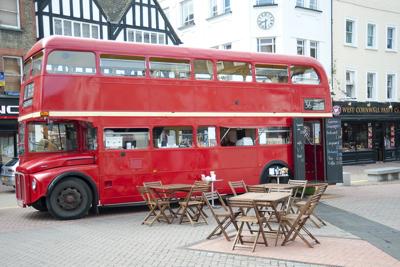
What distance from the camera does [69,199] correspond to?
1099 cm

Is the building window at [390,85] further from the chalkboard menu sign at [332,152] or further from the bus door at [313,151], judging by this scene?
the chalkboard menu sign at [332,152]

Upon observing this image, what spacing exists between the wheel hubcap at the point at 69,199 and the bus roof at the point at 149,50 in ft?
10.8

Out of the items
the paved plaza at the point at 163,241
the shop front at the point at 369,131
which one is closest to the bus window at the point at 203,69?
the paved plaza at the point at 163,241

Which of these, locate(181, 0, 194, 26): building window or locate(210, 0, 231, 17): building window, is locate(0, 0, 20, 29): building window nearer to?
locate(181, 0, 194, 26): building window

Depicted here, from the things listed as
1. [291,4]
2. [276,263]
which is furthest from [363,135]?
[276,263]

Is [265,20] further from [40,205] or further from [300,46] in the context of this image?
[40,205]

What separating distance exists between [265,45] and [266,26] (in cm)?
91

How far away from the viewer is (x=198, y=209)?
9.98m

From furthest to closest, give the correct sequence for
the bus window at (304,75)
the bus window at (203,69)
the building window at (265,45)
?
1. the building window at (265,45)
2. the bus window at (304,75)
3. the bus window at (203,69)

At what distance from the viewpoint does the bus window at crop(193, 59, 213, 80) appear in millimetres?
12562

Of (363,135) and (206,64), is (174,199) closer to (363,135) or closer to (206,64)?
(206,64)

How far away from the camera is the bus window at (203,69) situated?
1256cm

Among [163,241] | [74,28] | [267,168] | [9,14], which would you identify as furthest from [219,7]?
[163,241]

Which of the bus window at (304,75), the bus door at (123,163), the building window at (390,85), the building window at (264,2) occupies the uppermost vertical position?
the building window at (264,2)
